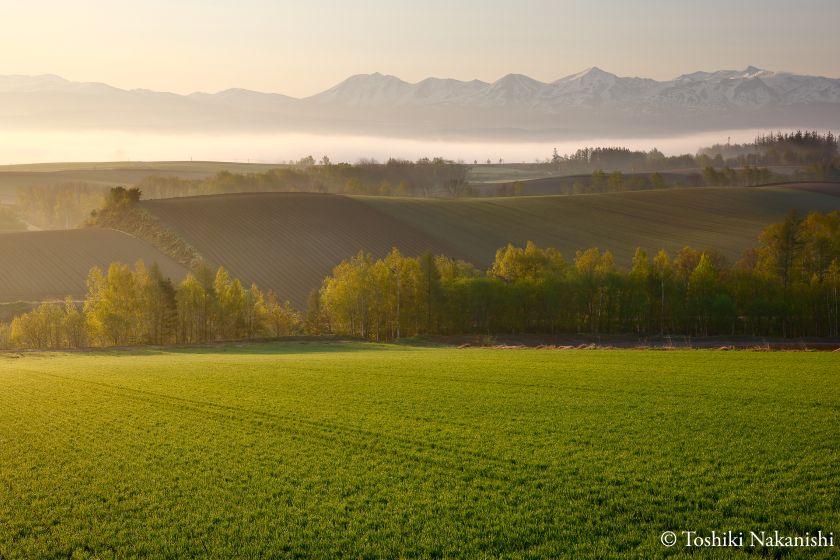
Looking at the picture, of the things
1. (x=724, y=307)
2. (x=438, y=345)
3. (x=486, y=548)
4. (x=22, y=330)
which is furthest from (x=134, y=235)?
(x=486, y=548)

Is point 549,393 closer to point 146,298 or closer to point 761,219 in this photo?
point 146,298

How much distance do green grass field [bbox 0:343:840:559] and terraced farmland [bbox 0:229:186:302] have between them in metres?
85.9

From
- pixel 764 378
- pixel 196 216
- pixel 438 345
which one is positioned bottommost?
pixel 438 345

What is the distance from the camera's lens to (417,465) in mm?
22406

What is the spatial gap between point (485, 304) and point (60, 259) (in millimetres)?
82977

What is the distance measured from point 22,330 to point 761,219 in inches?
5717

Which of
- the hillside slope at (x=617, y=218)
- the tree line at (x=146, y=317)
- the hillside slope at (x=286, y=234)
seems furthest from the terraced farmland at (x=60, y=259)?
the hillside slope at (x=617, y=218)

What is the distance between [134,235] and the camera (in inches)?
5581

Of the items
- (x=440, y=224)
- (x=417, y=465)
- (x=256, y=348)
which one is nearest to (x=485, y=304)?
(x=256, y=348)

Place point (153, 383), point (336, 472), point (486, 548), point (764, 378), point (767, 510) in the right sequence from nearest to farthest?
1. point (486, 548)
2. point (767, 510)
3. point (336, 472)
4. point (764, 378)
5. point (153, 383)

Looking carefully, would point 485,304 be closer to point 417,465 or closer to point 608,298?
point 608,298

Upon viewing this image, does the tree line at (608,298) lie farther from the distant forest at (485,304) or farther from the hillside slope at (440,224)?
the hillside slope at (440,224)

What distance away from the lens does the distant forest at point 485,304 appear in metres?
87.4

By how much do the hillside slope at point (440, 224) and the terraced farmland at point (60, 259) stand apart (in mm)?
9184
